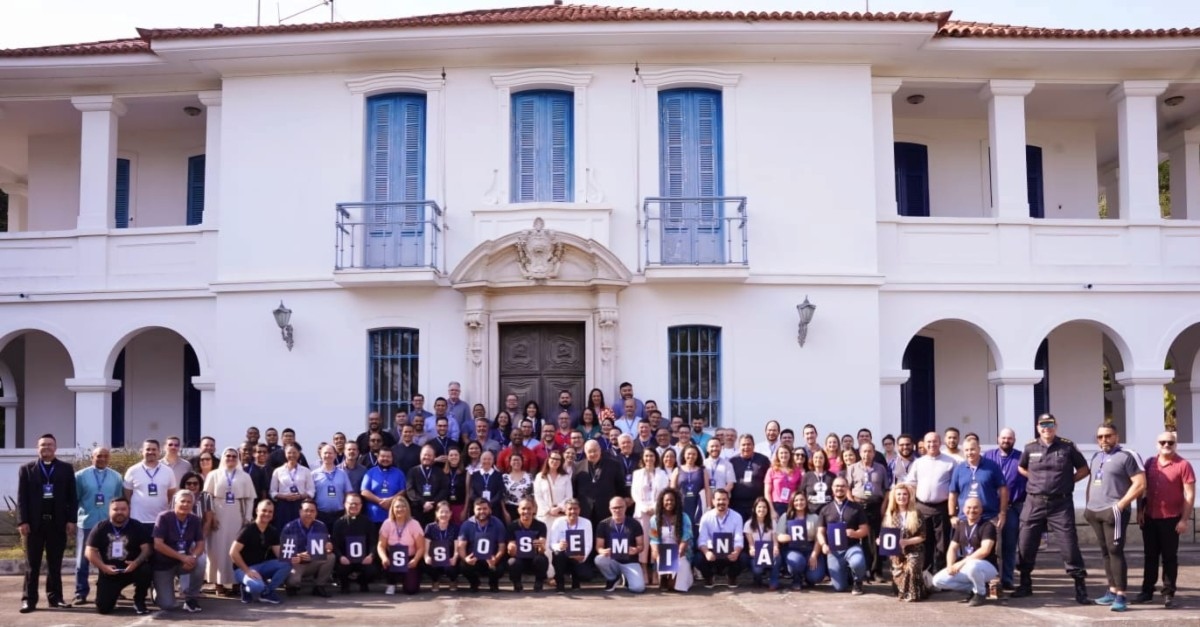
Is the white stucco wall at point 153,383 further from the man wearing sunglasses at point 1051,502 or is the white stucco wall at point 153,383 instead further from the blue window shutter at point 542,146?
the man wearing sunglasses at point 1051,502

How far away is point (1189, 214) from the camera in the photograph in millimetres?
19109

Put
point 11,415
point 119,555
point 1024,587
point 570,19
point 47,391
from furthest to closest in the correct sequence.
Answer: point 11,415 < point 47,391 < point 570,19 < point 1024,587 < point 119,555

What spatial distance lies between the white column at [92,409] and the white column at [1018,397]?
1341 cm

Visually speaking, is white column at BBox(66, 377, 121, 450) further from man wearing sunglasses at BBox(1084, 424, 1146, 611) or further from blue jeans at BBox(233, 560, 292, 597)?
man wearing sunglasses at BBox(1084, 424, 1146, 611)

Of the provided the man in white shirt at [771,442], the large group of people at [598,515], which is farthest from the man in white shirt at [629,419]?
the man in white shirt at [771,442]

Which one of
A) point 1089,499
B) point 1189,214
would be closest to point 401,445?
point 1089,499

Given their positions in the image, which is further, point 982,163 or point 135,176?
point 135,176

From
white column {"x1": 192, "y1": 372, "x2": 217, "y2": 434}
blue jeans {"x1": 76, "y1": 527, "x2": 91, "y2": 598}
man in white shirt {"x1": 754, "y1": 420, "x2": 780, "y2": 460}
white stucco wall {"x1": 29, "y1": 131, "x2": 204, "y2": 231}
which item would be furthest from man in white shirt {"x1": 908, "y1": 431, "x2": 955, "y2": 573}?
white stucco wall {"x1": 29, "y1": 131, "x2": 204, "y2": 231}

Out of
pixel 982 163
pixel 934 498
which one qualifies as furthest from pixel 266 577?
pixel 982 163

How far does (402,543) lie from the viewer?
12.7 meters

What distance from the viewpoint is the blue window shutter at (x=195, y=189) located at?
→ 19859 mm

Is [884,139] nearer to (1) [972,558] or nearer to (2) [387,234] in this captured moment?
(2) [387,234]

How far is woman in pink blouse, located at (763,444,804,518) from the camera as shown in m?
13.3

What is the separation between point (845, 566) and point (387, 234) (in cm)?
807
